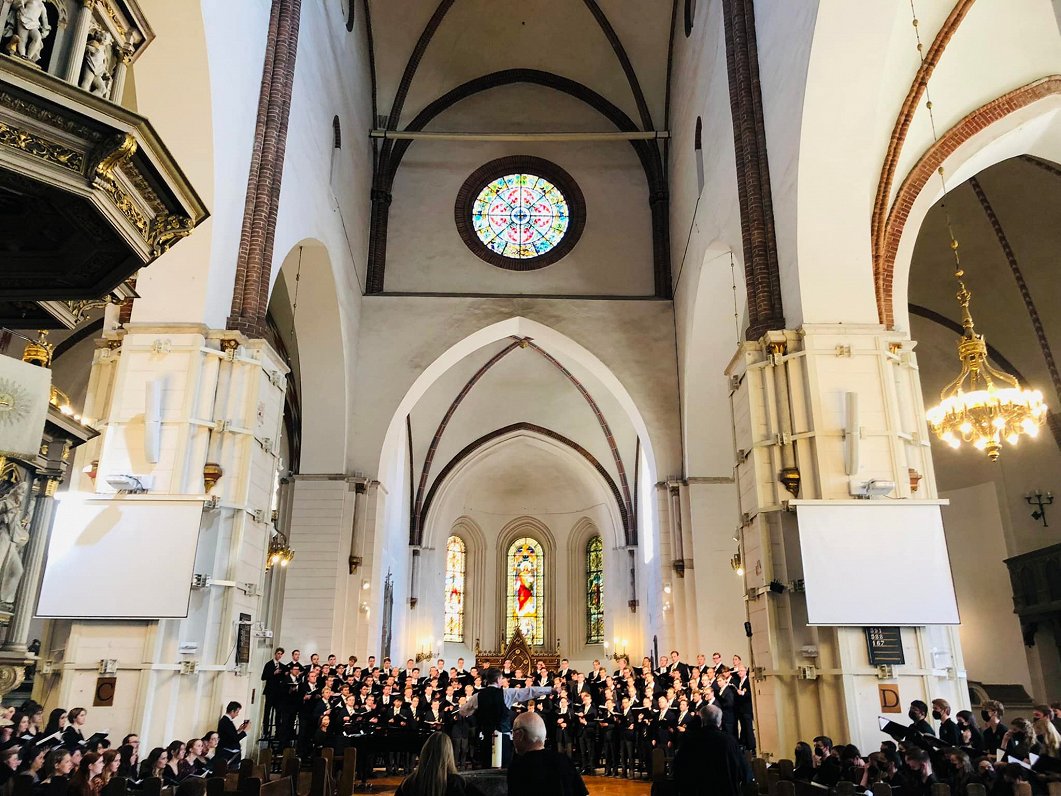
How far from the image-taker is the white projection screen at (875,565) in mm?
8352

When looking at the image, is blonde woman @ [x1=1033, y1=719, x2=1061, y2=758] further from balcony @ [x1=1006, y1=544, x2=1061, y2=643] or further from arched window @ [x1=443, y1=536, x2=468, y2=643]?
arched window @ [x1=443, y1=536, x2=468, y2=643]

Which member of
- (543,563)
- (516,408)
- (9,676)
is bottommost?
(9,676)

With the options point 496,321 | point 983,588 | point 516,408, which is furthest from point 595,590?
point 983,588

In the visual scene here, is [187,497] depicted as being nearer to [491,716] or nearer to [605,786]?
[491,716]

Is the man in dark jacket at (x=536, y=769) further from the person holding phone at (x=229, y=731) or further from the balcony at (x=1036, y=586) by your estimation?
the balcony at (x=1036, y=586)

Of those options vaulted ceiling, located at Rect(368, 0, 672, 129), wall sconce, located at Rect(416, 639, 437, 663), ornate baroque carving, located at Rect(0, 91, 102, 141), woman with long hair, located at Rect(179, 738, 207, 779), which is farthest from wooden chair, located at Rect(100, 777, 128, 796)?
wall sconce, located at Rect(416, 639, 437, 663)

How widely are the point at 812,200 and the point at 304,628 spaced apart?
1097cm

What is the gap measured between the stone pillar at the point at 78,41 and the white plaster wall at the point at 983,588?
617 inches

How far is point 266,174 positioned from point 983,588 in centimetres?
1378

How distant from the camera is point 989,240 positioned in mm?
14156

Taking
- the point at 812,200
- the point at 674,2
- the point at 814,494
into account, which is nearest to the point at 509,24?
the point at 674,2

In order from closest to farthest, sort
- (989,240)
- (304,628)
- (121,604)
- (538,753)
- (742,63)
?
(538,753) → (121,604) → (742,63) → (989,240) → (304,628)

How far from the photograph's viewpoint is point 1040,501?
15.0 m

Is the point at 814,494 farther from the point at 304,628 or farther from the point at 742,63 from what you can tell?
the point at 304,628
